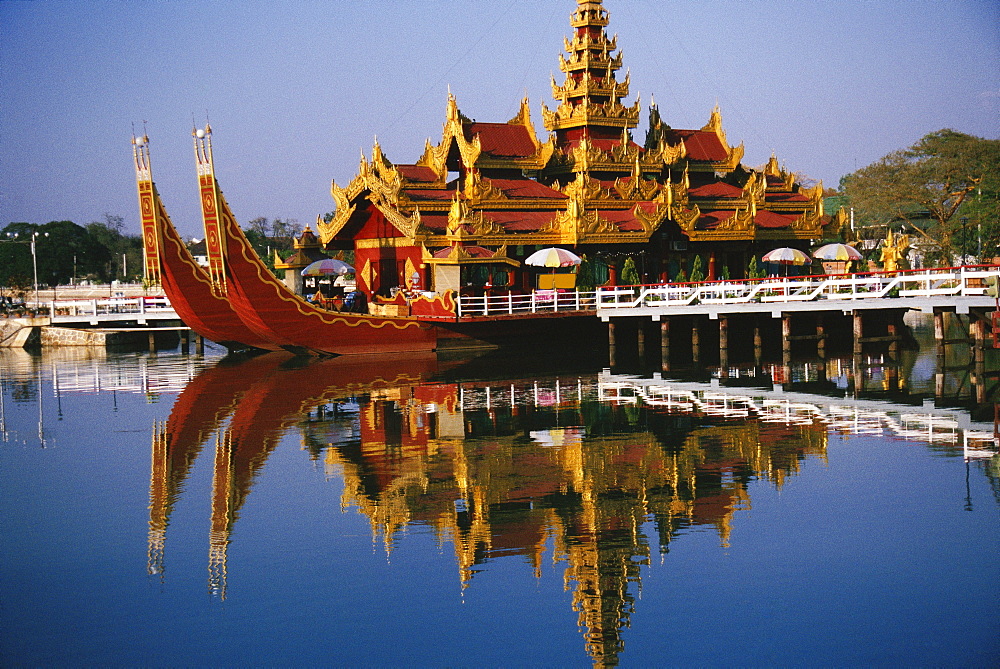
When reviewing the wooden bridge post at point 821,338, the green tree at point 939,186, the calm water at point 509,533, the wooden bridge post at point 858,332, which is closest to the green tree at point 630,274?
the wooden bridge post at point 821,338

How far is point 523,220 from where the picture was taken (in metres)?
34.7

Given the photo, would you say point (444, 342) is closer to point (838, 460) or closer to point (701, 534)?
point (838, 460)

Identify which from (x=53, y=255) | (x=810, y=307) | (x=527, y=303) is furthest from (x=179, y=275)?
(x=53, y=255)

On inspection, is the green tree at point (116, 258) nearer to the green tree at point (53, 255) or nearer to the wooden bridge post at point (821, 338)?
the green tree at point (53, 255)

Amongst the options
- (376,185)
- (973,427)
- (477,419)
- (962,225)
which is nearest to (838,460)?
(973,427)

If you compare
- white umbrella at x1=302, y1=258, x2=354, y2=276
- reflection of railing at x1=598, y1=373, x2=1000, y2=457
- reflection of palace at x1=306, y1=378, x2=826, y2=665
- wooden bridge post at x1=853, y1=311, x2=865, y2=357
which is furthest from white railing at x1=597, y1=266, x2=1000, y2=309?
reflection of palace at x1=306, y1=378, x2=826, y2=665

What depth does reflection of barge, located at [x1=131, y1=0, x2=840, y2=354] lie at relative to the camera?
101 feet

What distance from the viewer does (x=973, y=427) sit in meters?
18.5

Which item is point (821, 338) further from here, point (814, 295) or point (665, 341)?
point (665, 341)

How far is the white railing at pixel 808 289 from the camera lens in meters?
A: 25.8

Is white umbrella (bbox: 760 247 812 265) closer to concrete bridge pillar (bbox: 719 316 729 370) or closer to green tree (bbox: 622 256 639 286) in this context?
green tree (bbox: 622 256 639 286)

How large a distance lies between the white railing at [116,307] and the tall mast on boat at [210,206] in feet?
25.9

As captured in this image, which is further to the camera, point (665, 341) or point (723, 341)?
point (665, 341)

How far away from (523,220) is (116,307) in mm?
14932
